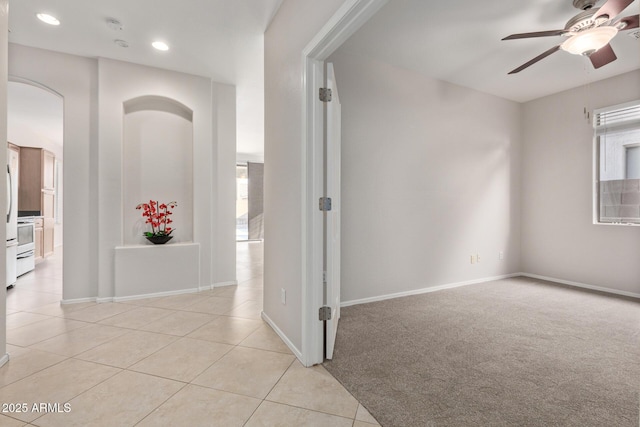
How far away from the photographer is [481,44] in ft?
9.93

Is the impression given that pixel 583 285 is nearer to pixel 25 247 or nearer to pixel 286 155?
pixel 286 155

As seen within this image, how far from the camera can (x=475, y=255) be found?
13.7 feet

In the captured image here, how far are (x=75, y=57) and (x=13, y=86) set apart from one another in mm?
1712

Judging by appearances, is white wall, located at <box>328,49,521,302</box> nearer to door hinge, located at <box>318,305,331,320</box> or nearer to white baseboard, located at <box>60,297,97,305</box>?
door hinge, located at <box>318,305,331,320</box>

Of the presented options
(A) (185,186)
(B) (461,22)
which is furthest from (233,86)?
(B) (461,22)

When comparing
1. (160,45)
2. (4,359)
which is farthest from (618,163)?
(4,359)

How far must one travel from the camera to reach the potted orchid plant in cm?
356

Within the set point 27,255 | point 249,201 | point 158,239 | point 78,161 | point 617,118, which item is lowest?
point 27,255

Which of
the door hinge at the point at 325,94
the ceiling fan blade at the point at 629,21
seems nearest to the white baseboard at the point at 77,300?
the door hinge at the point at 325,94

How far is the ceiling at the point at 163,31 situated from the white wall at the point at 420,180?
36.6 inches

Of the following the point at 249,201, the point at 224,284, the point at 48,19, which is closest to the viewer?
the point at 48,19

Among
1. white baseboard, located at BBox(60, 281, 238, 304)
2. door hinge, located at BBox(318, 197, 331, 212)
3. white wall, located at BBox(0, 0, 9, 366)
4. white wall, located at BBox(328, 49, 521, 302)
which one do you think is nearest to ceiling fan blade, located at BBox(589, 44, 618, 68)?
white wall, located at BBox(328, 49, 521, 302)

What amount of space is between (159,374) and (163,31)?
2923mm

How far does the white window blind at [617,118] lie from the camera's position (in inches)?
144
